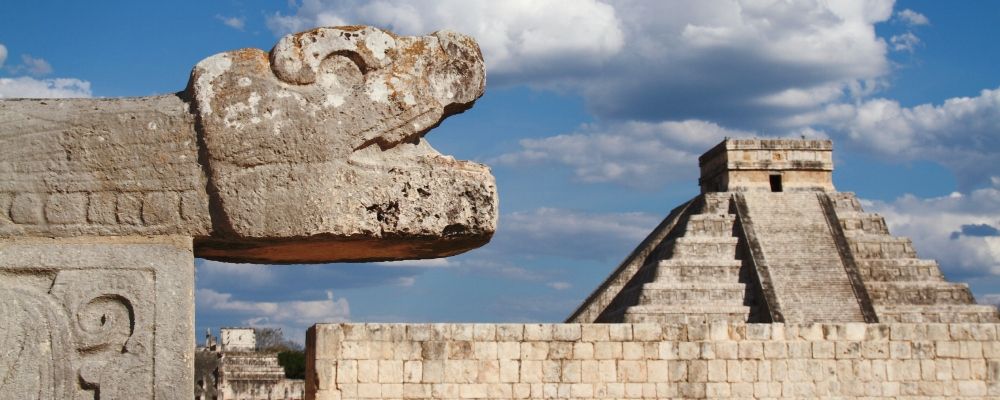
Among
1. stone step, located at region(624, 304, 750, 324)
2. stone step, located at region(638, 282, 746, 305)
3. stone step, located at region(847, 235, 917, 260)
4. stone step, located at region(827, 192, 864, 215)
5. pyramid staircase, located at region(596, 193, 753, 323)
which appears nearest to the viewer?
stone step, located at region(624, 304, 750, 324)

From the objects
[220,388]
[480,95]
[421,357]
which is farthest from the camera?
[220,388]

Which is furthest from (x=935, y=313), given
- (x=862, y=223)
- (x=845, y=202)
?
(x=845, y=202)

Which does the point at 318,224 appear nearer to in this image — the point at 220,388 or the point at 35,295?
the point at 35,295

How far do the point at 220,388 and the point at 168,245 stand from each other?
16527mm

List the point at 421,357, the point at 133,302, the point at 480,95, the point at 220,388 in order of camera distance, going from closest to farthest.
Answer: the point at 133,302, the point at 480,95, the point at 421,357, the point at 220,388

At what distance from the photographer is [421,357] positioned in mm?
13438

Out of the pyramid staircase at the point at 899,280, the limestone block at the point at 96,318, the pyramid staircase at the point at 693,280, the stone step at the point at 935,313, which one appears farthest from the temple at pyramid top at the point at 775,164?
the limestone block at the point at 96,318

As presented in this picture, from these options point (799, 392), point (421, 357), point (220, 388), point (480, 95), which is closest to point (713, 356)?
point (799, 392)

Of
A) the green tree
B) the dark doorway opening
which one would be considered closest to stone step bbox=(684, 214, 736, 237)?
the dark doorway opening

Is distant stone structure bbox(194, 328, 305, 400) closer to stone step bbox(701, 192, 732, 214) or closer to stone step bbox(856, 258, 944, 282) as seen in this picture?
stone step bbox(701, 192, 732, 214)

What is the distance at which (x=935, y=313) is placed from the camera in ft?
102

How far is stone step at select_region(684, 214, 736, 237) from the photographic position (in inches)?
1310

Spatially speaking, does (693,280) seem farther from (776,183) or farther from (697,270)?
(776,183)

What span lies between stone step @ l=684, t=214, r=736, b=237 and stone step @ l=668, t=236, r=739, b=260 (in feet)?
1.21
